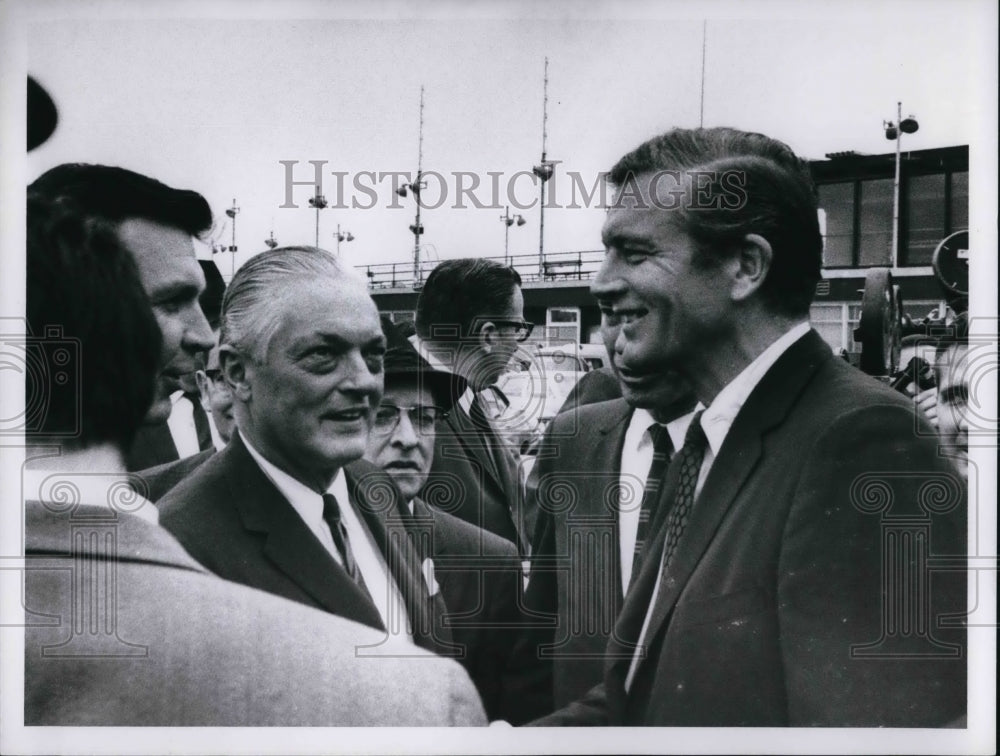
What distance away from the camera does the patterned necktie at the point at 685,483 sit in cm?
401

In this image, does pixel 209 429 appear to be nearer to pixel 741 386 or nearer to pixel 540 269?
pixel 540 269

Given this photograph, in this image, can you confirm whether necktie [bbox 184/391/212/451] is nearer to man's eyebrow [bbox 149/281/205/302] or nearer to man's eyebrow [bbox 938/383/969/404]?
man's eyebrow [bbox 149/281/205/302]

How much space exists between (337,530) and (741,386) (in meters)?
1.75

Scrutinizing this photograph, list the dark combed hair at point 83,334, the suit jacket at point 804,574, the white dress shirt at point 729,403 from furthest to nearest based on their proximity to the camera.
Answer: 1. the dark combed hair at point 83,334
2. the white dress shirt at point 729,403
3. the suit jacket at point 804,574

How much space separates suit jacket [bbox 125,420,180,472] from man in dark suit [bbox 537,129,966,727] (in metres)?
1.90

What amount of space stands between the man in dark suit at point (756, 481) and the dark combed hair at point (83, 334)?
1.97 metres

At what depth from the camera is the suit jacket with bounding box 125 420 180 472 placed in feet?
13.8

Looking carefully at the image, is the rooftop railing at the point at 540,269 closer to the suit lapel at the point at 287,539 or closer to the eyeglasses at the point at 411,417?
the eyeglasses at the point at 411,417

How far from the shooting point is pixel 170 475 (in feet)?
13.8

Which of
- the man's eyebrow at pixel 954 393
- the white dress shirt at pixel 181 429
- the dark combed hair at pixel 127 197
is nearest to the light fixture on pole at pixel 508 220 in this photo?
the dark combed hair at pixel 127 197

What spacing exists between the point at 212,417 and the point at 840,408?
2.53 meters

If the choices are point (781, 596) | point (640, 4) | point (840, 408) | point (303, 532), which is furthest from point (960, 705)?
point (640, 4)

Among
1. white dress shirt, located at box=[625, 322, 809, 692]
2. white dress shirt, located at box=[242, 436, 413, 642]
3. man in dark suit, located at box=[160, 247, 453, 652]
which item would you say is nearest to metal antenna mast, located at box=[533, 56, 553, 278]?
man in dark suit, located at box=[160, 247, 453, 652]

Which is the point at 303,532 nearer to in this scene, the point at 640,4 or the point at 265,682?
the point at 265,682
